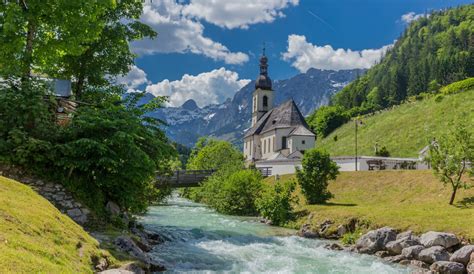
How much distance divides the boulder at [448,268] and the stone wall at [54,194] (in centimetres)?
1377

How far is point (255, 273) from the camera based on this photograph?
16.2m

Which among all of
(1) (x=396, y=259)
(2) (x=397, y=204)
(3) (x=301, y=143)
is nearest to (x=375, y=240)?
(1) (x=396, y=259)

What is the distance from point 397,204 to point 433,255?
46.2ft

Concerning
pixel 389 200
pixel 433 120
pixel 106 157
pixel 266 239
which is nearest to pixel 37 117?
pixel 106 157

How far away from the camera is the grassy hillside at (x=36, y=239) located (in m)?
8.11

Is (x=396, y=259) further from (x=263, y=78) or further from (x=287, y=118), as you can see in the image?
(x=263, y=78)

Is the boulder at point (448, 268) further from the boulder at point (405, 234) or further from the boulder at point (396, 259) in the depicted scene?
the boulder at point (405, 234)

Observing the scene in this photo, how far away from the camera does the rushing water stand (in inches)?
680

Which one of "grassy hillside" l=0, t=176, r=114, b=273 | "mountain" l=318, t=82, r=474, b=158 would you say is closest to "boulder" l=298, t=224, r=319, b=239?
"grassy hillside" l=0, t=176, r=114, b=273

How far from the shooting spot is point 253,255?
20.0 metres

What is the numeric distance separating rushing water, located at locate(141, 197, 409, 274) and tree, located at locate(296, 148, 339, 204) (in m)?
7.78

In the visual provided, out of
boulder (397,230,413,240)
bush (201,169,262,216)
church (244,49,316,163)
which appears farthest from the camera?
church (244,49,316,163)

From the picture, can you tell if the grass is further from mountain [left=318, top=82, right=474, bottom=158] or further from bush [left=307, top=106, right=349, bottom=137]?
bush [left=307, top=106, right=349, bottom=137]

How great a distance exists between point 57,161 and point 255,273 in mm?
8519
